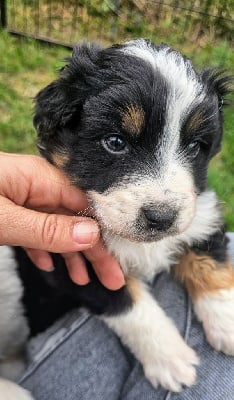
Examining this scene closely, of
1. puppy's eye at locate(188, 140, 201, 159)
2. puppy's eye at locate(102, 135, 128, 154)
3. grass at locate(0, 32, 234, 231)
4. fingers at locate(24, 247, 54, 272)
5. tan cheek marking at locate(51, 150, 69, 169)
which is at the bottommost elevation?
grass at locate(0, 32, 234, 231)

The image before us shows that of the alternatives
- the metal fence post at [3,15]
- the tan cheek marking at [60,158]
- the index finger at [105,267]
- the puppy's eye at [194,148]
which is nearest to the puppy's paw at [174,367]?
the index finger at [105,267]

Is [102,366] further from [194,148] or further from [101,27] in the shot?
[101,27]

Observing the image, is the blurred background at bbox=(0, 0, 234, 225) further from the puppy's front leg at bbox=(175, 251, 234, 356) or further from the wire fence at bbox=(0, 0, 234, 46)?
the puppy's front leg at bbox=(175, 251, 234, 356)

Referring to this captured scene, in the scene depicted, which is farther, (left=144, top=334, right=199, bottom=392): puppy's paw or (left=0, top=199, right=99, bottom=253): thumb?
(left=144, top=334, right=199, bottom=392): puppy's paw

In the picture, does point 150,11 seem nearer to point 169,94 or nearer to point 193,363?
point 169,94

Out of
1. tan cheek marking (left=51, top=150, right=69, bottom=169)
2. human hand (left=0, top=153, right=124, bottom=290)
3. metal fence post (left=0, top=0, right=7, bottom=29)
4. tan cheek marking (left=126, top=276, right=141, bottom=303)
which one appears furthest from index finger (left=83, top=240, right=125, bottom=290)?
metal fence post (left=0, top=0, right=7, bottom=29)

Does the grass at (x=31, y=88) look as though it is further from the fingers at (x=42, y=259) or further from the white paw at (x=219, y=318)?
the fingers at (x=42, y=259)

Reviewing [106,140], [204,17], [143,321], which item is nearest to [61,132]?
[106,140]
